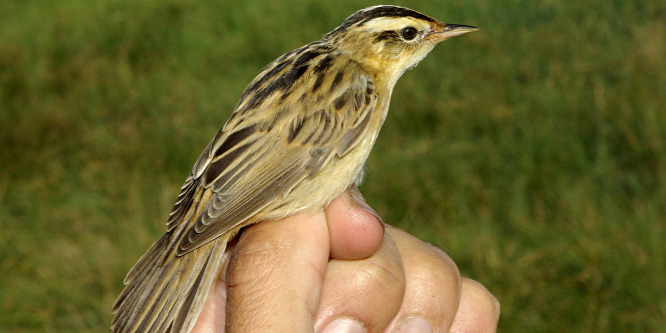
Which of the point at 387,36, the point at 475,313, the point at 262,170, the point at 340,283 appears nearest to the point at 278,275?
the point at 340,283

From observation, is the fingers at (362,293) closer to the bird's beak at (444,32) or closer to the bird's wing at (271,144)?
the bird's wing at (271,144)

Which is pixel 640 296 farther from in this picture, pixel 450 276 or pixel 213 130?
pixel 213 130

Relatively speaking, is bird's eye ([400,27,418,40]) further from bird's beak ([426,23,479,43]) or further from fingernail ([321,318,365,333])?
fingernail ([321,318,365,333])

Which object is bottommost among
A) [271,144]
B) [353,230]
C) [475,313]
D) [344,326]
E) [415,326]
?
[475,313]

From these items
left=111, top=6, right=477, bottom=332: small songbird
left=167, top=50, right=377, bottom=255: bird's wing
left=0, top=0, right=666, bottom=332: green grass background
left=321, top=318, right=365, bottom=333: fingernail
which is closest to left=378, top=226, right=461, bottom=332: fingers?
left=321, top=318, right=365, bottom=333: fingernail

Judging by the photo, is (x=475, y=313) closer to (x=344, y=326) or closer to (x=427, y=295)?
(x=427, y=295)

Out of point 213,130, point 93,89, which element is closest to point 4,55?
point 93,89
